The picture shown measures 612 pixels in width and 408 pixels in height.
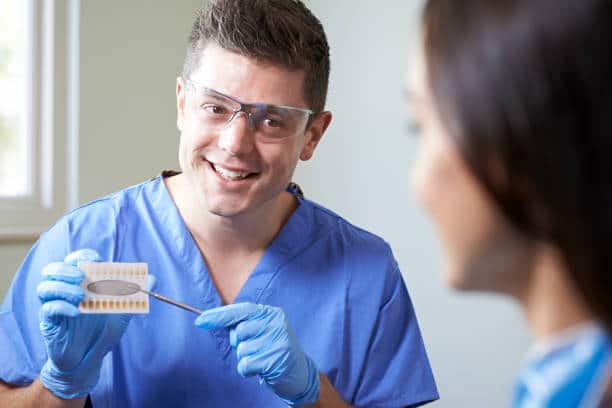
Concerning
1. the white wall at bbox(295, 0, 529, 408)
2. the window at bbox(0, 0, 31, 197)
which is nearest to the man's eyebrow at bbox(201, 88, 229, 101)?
the white wall at bbox(295, 0, 529, 408)

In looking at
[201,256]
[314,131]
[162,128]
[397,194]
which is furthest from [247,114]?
[162,128]

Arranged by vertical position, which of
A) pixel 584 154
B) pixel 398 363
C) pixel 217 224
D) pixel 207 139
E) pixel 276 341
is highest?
pixel 584 154

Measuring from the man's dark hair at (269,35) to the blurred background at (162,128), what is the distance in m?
1.03

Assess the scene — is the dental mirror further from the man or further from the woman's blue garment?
the woman's blue garment

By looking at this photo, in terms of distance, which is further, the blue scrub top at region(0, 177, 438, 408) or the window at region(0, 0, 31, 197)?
the window at region(0, 0, 31, 197)

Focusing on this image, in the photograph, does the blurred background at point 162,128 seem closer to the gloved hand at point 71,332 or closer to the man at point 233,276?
the man at point 233,276

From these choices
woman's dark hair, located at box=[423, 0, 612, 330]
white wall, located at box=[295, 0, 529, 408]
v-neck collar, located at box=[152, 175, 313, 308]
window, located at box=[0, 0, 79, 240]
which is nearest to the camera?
woman's dark hair, located at box=[423, 0, 612, 330]

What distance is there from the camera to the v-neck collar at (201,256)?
1485 millimetres

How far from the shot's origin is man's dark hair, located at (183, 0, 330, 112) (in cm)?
135

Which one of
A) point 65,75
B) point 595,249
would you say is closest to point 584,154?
point 595,249

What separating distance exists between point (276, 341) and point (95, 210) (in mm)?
505

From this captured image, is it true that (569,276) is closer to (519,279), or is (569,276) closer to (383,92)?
(519,279)

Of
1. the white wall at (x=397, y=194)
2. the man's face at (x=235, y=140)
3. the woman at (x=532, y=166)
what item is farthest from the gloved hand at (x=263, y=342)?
the white wall at (x=397, y=194)

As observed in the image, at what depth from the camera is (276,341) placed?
1286 mm
